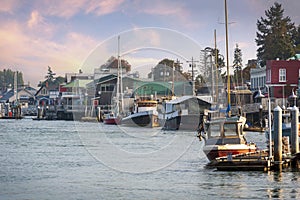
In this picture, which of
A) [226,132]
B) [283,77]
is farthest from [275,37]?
[226,132]

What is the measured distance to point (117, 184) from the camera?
35.7 m

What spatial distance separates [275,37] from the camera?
142250mm

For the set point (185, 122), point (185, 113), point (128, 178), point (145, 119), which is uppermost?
point (185, 113)

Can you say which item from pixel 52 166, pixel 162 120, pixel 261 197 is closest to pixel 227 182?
pixel 261 197

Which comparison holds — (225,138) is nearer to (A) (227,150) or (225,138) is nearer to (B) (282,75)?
(A) (227,150)

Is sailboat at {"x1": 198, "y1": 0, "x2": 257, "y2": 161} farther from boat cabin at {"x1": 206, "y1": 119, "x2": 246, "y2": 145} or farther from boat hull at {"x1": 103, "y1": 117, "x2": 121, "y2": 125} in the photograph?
boat hull at {"x1": 103, "y1": 117, "x2": 121, "y2": 125}

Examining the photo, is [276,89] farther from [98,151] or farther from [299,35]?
[98,151]

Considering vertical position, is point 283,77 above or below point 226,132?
above

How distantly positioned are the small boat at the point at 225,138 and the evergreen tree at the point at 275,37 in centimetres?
9461

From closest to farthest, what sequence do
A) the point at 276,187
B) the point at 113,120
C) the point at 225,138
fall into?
1. the point at 276,187
2. the point at 225,138
3. the point at 113,120

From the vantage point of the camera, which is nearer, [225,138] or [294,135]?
[294,135]

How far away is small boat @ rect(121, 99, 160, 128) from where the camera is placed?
10444 centimetres

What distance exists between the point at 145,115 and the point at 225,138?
207 feet

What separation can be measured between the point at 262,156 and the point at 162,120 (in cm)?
6161
